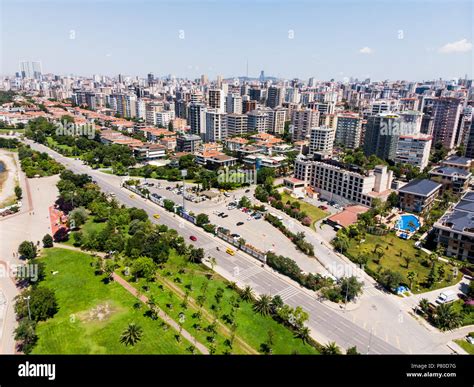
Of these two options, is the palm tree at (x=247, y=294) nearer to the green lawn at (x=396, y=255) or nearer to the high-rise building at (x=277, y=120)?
the green lawn at (x=396, y=255)

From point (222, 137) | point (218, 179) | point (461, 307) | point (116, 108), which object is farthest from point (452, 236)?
point (116, 108)

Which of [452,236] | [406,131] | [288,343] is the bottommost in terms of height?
[288,343]

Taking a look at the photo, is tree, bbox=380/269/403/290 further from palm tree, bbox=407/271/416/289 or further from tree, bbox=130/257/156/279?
tree, bbox=130/257/156/279

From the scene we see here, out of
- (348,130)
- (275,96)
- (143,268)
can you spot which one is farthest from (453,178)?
(275,96)

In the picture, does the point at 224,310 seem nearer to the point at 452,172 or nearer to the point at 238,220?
the point at 238,220
